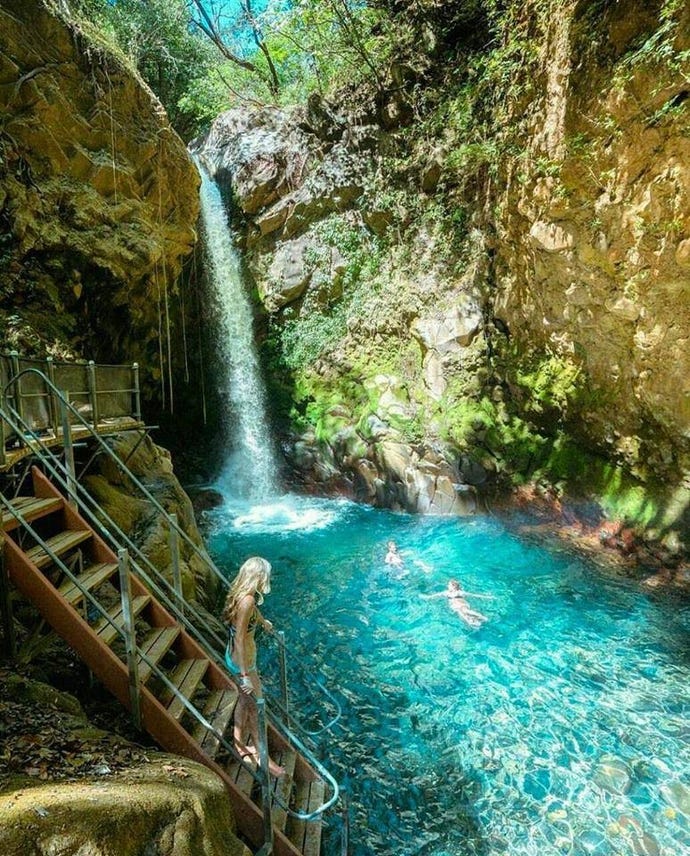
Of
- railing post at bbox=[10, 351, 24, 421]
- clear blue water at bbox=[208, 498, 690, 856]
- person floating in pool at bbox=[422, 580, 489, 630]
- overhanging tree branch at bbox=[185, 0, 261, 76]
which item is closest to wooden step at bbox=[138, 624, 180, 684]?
clear blue water at bbox=[208, 498, 690, 856]

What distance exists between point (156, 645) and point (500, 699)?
4.39 metres

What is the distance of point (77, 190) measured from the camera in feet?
36.6

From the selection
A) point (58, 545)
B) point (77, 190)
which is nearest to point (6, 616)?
point (58, 545)

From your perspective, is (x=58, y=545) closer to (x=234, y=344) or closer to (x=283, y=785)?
(x=283, y=785)

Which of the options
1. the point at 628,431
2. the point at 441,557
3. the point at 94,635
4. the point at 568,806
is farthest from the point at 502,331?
the point at 94,635

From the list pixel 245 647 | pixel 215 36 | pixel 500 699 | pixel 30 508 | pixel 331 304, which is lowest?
pixel 500 699

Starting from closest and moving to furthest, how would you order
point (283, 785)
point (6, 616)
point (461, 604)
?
point (6, 616) < point (283, 785) < point (461, 604)

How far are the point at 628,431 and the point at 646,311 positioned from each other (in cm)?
264

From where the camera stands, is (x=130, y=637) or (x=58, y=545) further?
(x=58, y=545)

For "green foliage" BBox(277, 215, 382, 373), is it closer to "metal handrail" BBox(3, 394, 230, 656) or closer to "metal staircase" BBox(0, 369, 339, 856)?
"metal handrail" BBox(3, 394, 230, 656)

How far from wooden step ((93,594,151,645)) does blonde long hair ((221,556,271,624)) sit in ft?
2.59

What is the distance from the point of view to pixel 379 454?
14.6 m

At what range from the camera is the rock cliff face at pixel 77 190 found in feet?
33.0

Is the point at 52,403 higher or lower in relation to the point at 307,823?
higher
